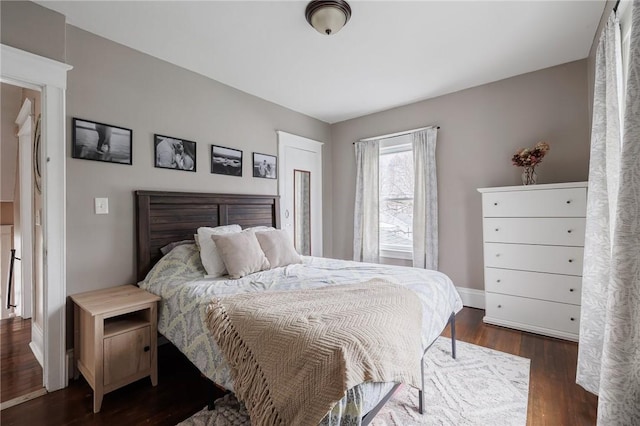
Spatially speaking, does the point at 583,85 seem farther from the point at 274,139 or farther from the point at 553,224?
the point at 274,139

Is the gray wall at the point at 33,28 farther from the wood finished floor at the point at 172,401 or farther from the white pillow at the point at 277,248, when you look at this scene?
the wood finished floor at the point at 172,401

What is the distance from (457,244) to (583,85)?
1.94 meters

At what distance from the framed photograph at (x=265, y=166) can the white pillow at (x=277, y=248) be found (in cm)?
104

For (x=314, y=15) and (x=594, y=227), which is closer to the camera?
(x=594, y=227)

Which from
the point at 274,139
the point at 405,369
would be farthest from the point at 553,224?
the point at 274,139

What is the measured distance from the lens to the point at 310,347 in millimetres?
1075

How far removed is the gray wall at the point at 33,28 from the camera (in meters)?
1.78

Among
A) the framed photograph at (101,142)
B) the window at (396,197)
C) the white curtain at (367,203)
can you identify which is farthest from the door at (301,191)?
the framed photograph at (101,142)

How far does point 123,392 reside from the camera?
1.87m

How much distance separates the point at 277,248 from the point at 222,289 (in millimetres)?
788

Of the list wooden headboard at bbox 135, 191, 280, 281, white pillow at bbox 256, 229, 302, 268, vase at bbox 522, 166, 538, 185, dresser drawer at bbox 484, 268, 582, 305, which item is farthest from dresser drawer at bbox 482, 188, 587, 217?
wooden headboard at bbox 135, 191, 280, 281

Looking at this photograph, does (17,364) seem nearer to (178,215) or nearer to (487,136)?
(178,215)

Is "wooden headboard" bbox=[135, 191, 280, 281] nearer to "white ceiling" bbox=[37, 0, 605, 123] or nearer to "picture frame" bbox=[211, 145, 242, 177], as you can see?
"picture frame" bbox=[211, 145, 242, 177]

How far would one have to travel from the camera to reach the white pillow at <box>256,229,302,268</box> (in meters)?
2.51
